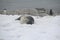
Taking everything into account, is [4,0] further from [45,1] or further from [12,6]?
[45,1]

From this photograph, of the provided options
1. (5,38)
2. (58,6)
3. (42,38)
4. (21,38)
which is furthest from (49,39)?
(58,6)

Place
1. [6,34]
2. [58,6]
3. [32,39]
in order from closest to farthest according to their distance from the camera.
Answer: [32,39]
[6,34]
[58,6]

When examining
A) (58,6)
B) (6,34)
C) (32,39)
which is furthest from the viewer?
(58,6)

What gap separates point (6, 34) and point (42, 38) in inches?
11.9

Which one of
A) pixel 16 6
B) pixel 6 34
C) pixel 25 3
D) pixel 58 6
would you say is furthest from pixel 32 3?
pixel 6 34

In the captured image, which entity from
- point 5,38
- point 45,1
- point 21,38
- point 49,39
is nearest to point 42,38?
point 49,39

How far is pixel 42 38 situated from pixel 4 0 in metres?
4.48

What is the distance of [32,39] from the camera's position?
1.00 metres

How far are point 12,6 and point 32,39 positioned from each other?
171 inches

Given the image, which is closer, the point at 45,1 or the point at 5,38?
the point at 5,38

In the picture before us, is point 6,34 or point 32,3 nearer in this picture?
point 6,34

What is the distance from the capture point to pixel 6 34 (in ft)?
3.67

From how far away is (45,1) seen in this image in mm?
5117

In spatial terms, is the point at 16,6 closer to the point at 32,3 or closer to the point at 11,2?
the point at 11,2
